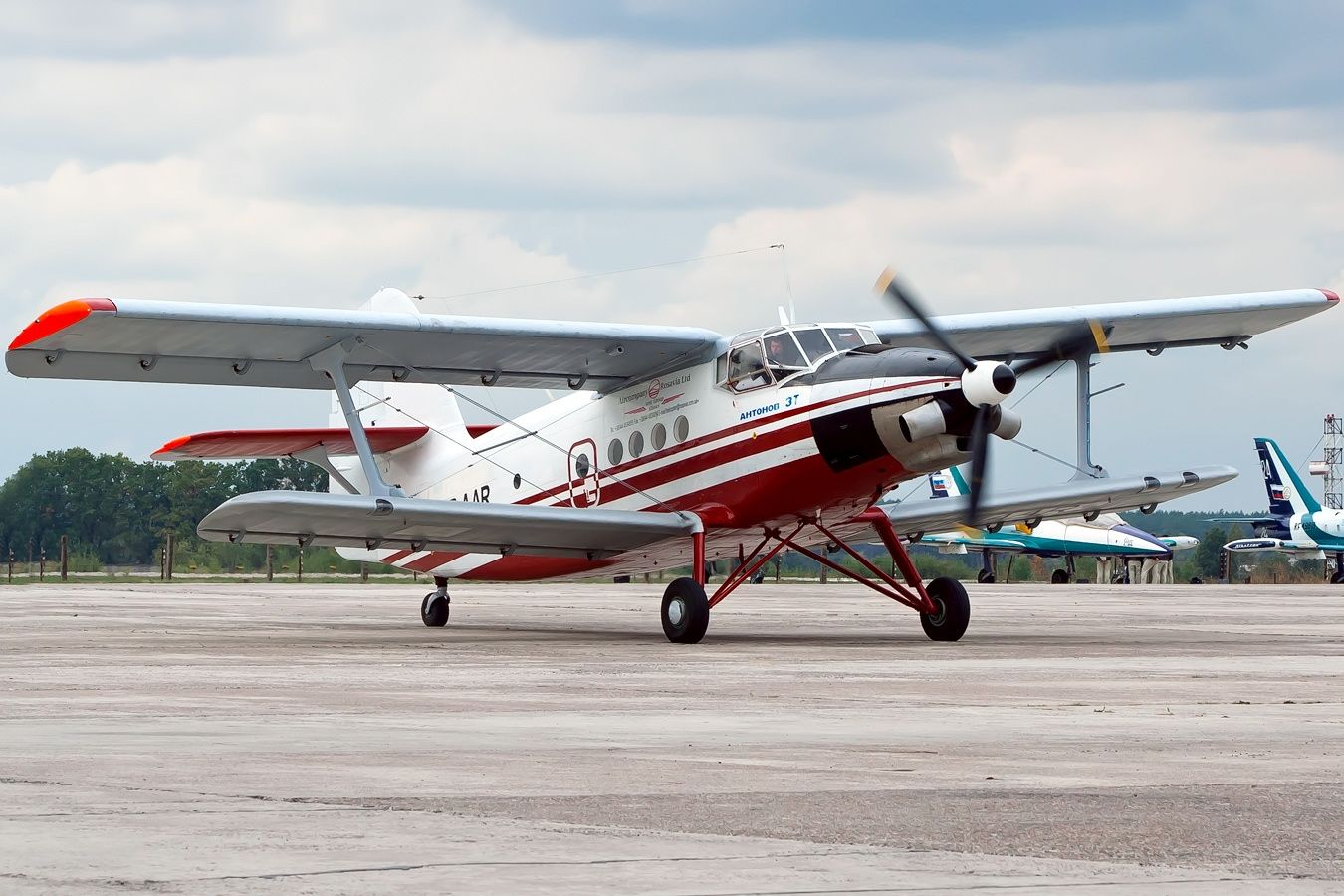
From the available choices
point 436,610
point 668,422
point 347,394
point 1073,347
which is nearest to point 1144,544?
point 436,610

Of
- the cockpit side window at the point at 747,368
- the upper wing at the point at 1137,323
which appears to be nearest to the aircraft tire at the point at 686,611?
the cockpit side window at the point at 747,368

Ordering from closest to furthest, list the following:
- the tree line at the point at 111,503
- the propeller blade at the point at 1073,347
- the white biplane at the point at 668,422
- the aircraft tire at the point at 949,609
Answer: the white biplane at the point at 668,422 < the propeller blade at the point at 1073,347 < the aircraft tire at the point at 949,609 < the tree line at the point at 111,503

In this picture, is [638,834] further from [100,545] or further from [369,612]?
[100,545]

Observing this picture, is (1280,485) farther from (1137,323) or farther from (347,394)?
(347,394)

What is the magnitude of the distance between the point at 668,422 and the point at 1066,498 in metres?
5.82

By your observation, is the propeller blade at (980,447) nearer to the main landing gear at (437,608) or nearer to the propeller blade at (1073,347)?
the propeller blade at (1073,347)

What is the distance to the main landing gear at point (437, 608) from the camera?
26312 millimetres

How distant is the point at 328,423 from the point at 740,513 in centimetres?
1110

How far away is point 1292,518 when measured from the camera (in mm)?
86250

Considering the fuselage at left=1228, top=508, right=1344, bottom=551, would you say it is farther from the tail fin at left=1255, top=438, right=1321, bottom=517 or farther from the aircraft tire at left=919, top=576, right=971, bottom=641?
the aircraft tire at left=919, top=576, right=971, bottom=641

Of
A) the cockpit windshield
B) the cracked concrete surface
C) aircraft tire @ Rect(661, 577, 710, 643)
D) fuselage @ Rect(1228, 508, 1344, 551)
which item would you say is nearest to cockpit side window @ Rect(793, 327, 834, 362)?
the cockpit windshield

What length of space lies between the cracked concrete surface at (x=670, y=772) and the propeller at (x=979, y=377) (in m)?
2.21

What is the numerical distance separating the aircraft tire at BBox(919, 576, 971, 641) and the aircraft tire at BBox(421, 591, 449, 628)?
859 cm

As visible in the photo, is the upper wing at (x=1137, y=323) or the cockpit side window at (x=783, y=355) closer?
the cockpit side window at (x=783, y=355)
